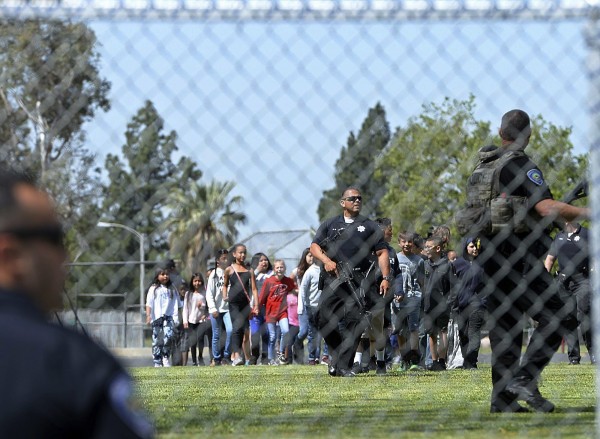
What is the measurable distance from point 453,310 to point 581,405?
757 cm

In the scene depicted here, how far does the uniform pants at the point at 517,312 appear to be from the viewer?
7.11 metres

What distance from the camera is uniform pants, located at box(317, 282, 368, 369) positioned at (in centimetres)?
1189

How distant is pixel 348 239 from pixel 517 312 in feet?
13.1

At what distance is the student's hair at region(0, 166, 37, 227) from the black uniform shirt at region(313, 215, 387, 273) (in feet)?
28.5

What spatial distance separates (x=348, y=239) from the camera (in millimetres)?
11086

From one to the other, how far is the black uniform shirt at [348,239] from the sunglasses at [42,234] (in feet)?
28.5

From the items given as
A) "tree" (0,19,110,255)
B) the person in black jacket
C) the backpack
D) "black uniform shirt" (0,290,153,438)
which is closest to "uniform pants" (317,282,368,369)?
the person in black jacket

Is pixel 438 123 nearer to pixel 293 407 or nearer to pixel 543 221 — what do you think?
pixel 543 221

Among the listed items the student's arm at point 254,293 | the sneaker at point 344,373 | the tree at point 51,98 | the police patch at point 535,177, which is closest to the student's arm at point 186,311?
the student's arm at point 254,293

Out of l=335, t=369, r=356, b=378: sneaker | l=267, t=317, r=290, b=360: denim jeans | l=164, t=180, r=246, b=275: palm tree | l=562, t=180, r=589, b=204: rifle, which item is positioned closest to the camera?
l=164, t=180, r=246, b=275: palm tree

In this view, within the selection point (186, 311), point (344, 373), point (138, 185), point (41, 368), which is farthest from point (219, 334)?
point (41, 368)

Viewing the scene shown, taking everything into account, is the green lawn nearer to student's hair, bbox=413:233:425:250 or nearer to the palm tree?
the palm tree

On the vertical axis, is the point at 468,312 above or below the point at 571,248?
below

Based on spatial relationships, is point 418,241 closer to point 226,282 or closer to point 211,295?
point 226,282
